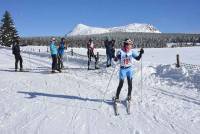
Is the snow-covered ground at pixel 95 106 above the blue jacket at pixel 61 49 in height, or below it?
below

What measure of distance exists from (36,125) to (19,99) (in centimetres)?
379

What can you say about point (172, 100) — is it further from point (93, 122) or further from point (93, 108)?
point (93, 122)

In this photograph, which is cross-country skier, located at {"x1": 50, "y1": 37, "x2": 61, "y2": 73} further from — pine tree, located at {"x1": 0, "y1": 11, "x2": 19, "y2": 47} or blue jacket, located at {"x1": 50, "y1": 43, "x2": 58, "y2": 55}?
pine tree, located at {"x1": 0, "y1": 11, "x2": 19, "y2": 47}

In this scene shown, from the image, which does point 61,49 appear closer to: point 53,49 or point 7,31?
point 53,49

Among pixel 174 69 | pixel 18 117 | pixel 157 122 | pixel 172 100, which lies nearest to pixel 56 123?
pixel 18 117

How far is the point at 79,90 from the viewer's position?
46.7 feet

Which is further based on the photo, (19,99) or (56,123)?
(19,99)

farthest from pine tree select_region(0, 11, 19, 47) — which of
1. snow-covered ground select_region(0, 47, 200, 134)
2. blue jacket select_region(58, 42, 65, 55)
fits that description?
snow-covered ground select_region(0, 47, 200, 134)

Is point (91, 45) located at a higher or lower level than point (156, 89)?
higher

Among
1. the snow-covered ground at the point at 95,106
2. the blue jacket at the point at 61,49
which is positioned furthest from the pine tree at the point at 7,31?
the snow-covered ground at the point at 95,106

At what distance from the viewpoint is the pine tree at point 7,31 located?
A: 81.4 metres

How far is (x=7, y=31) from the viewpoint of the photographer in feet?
269

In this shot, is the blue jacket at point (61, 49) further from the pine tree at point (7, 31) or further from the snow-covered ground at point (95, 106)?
the pine tree at point (7, 31)

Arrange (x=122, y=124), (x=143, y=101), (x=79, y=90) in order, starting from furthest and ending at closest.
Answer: (x=79, y=90) < (x=143, y=101) < (x=122, y=124)
